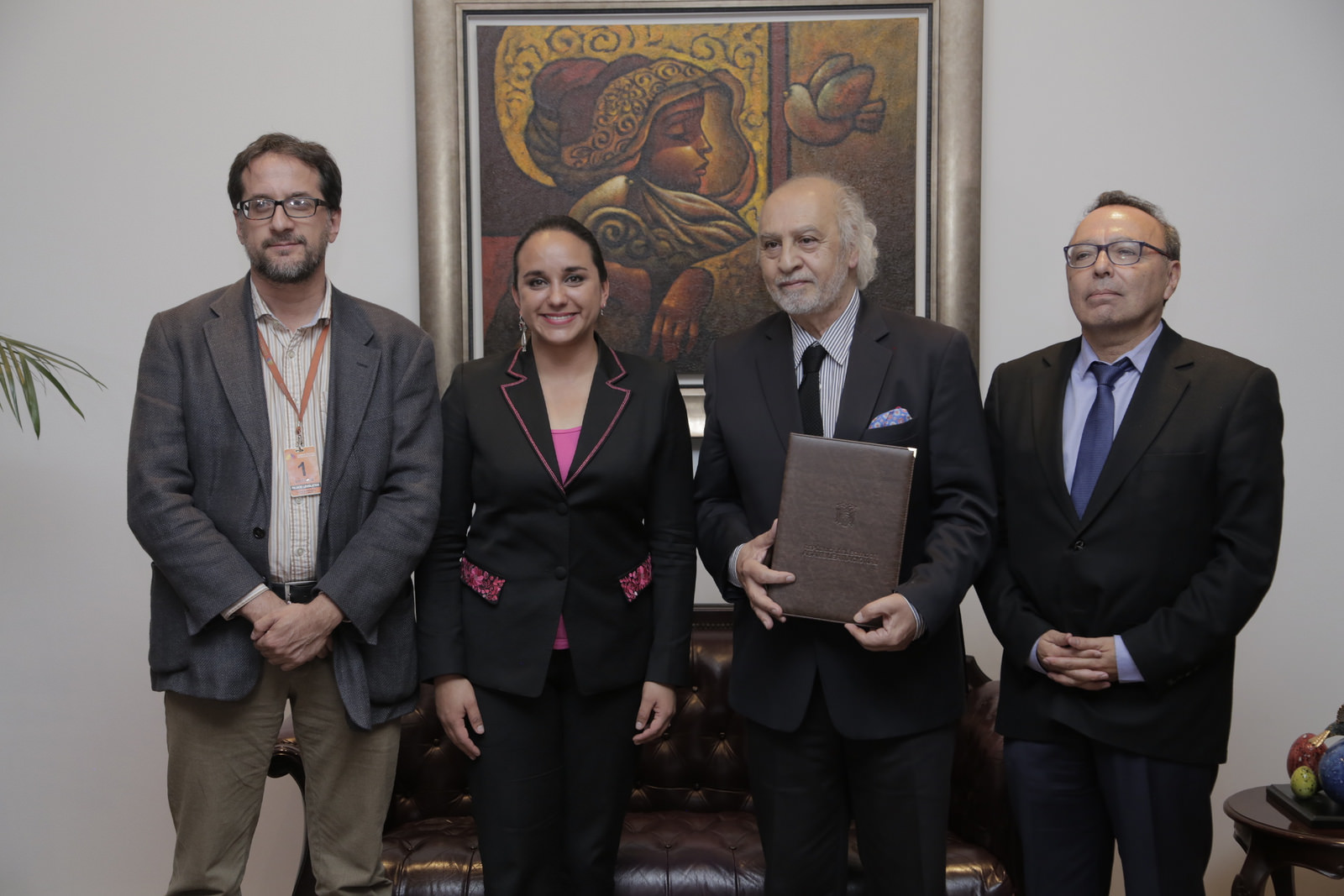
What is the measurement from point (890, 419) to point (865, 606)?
392 mm

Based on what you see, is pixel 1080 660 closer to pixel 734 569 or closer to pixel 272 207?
pixel 734 569

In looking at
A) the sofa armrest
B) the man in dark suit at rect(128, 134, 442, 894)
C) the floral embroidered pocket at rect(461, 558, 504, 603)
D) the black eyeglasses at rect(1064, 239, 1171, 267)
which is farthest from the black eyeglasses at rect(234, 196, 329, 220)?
the sofa armrest

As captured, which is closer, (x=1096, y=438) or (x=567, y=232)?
(x=1096, y=438)

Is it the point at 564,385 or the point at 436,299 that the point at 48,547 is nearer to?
the point at 436,299

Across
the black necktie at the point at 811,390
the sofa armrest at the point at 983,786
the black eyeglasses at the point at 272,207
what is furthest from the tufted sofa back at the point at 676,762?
the black eyeglasses at the point at 272,207

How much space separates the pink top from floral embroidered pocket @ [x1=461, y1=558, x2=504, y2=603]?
0.51ft

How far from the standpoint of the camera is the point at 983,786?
8.74ft

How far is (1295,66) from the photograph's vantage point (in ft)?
10.4

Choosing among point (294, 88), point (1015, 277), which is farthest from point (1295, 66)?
point (294, 88)

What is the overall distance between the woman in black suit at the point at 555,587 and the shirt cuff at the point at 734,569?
0.16 m

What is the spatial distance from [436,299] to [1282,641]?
299 cm

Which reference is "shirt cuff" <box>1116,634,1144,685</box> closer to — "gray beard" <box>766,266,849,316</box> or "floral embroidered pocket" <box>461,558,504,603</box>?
"gray beard" <box>766,266,849,316</box>

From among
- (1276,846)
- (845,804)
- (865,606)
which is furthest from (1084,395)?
(1276,846)

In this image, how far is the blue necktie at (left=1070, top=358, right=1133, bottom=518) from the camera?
2.03 metres
